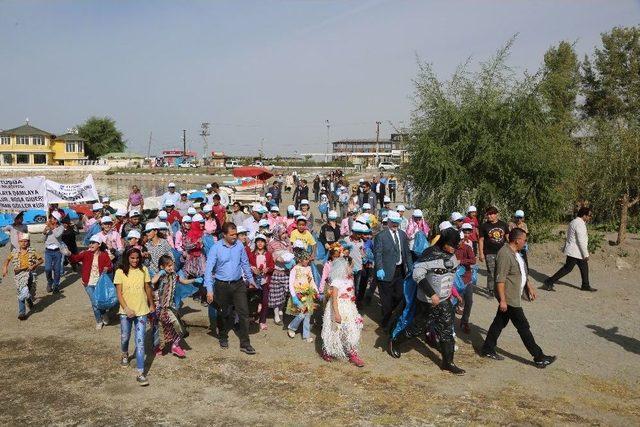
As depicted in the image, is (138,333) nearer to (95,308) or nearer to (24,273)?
(95,308)

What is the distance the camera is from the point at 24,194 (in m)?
13.6

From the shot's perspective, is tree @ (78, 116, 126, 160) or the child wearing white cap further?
tree @ (78, 116, 126, 160)

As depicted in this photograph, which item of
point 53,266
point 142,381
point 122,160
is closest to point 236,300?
point 142,381

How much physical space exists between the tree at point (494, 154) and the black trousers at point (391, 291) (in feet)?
22.3

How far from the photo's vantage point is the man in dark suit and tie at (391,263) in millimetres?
7789

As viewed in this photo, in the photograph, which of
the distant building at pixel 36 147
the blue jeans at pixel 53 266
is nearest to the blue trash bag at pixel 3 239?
the blue jeans at pixel 53 266

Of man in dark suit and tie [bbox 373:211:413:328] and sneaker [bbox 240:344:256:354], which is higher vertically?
man in dark suit and tie [bbox 373:211:413:328]

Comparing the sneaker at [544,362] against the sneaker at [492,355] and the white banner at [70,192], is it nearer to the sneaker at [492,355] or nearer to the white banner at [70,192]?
the sneaker at [492,355]

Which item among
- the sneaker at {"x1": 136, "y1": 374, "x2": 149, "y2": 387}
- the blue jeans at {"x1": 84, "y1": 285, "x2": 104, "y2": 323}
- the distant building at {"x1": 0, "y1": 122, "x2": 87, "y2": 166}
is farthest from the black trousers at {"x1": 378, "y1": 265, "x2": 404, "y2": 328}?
the distant building at {"x1": 0, "y1": 122, "x2": 87, "y2": 166}

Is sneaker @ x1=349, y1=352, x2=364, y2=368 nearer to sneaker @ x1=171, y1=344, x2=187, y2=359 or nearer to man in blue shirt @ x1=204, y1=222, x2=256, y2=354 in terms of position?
man in blue shirt @ x1=204, y1=222, x2=256, y2=354

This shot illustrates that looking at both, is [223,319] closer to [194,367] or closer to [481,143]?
[194,367]

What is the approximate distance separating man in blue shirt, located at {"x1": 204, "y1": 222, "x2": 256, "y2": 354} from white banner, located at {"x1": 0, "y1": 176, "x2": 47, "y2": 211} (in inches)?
345

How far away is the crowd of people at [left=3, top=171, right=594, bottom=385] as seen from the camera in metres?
6.39

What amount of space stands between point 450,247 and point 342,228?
4634 mm
